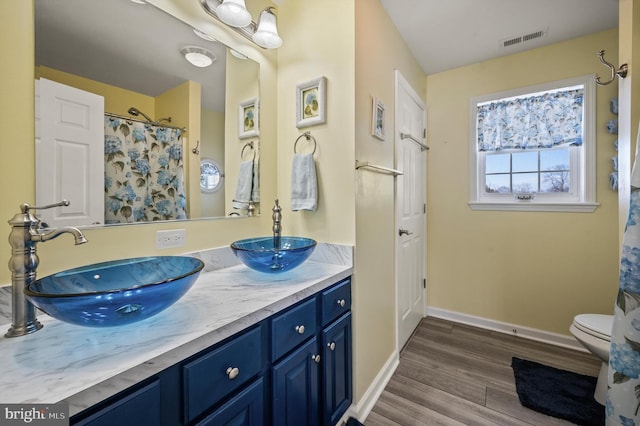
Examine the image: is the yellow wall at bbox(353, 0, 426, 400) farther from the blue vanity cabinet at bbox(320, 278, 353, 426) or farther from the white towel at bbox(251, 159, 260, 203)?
the white towel at bbox(251, 159, 260, 203)

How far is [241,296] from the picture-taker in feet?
3.27

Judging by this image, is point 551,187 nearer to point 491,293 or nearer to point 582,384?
point 491,293

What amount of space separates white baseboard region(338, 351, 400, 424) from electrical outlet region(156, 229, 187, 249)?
128 centimetres

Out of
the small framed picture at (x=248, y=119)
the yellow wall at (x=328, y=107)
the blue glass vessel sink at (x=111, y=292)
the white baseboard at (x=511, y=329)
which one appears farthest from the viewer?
the white baseboard at (x=511, y=329)

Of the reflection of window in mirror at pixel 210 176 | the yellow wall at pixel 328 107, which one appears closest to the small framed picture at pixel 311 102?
the yellow wall at pixel 328 107

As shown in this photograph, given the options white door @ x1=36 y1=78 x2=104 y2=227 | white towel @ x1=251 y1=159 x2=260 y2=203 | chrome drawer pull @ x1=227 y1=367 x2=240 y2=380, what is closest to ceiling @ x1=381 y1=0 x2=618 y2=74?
white towel @ x1=251 y1=159 x2=260 y2=203

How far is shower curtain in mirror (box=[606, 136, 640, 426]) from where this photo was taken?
3.34 ft

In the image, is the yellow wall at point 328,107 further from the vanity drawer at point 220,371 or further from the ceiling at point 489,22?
the vanity drawer at point 220,371

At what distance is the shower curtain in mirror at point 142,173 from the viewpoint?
1.06 m

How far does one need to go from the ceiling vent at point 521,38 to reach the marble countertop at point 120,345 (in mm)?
2523

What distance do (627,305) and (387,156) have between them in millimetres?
1341

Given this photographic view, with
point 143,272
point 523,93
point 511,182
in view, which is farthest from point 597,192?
point 143,272

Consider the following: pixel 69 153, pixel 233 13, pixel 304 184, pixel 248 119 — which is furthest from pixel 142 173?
pixel 233 13

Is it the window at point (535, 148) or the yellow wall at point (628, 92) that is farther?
the window at point (535, 148)
